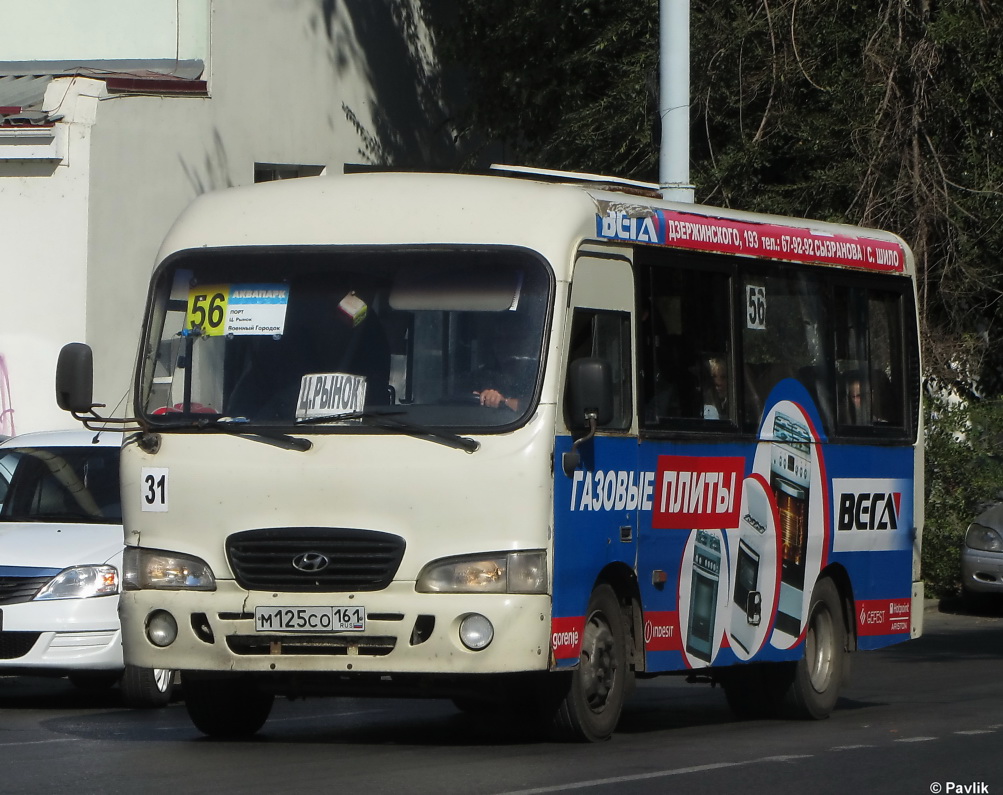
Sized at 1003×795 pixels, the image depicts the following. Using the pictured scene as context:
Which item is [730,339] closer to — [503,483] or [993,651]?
[503,483]

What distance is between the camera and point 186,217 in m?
9.98

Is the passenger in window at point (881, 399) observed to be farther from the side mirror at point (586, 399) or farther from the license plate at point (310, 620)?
the license plate at point (310, 620)

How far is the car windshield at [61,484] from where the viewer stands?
1253 cm

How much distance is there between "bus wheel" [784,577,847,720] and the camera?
11.4 metres

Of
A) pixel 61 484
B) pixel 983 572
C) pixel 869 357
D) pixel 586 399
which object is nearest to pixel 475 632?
pixel 586 399

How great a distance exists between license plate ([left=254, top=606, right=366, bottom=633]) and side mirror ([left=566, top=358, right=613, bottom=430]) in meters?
1.33

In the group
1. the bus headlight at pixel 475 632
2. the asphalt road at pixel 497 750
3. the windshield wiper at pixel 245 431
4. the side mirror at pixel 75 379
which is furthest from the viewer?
the side mirror at pixel 75 379

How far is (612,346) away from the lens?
968 cm

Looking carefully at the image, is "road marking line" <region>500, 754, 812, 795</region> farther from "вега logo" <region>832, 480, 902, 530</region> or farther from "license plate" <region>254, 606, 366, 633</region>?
"вега logo" <region>832, 480, 902, 530</region>

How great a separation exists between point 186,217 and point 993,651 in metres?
8.55

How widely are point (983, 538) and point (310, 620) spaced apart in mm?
11404

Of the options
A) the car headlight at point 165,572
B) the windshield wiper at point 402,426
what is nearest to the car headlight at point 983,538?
the windshield wiper at point 402,426

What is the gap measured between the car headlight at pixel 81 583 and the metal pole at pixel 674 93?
5892 millimetres

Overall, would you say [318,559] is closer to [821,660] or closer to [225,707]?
[225,707]
